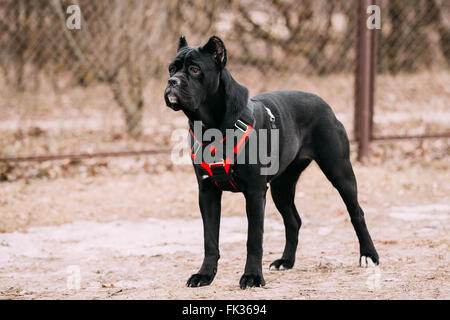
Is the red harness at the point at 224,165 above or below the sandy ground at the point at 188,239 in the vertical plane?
above

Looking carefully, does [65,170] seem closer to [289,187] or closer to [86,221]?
[86,221]

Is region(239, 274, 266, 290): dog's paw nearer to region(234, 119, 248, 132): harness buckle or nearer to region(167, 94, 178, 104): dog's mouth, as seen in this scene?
region(234, 119, 248, 132): harness buckle

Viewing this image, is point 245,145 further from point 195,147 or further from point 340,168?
point 340,168

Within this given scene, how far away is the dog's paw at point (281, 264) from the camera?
419 cm

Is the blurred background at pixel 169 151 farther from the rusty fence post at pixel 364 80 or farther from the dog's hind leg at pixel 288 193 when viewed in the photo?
the dog's hind leg at pixel 288 193

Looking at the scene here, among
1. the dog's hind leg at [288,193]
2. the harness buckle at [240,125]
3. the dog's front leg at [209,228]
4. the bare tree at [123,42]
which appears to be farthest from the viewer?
the bare tree at [123,42]

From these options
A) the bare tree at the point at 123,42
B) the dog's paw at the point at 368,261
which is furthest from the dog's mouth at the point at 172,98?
the bare tree at the point at 123,42

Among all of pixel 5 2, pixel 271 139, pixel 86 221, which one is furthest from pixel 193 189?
pixel 5 2

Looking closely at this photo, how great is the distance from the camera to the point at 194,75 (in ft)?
11.5

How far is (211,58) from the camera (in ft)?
11.8

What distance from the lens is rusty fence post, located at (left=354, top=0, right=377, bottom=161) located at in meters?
7.83

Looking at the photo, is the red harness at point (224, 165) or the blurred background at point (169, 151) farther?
the blurred background at point (169, 151)

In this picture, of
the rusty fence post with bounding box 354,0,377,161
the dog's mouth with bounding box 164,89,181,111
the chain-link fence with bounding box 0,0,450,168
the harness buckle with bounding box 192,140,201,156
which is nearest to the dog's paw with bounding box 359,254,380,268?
the harness buckle with bounding box 192,140,201,156

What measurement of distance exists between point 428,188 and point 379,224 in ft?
4.98
